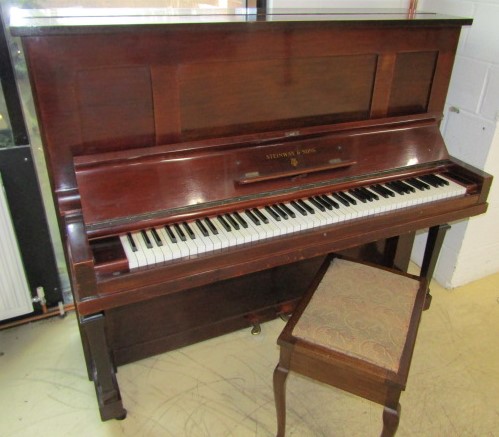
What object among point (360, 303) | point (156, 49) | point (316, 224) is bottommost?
point (360, 303)

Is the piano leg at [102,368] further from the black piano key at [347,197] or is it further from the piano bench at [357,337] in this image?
the black piano key at [347,197]

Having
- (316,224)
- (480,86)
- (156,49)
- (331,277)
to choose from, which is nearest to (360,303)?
(331,277)

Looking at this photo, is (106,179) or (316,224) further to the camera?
(316,224)

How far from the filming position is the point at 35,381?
1.65m

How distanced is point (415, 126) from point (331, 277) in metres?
0.67

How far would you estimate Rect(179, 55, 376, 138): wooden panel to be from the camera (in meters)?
1.38

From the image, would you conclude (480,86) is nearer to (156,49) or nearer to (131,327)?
(156,49)

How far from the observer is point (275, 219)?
1375 millimetres

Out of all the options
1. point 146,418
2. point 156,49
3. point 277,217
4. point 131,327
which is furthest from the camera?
point 131,327

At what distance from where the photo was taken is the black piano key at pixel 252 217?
1354 millimetres

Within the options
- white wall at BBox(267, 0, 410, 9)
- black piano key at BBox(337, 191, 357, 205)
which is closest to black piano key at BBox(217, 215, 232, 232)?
black piano key at BBox(337, 191, 357, 205)

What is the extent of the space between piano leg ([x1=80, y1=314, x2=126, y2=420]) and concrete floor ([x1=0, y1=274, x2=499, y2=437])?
0.06m

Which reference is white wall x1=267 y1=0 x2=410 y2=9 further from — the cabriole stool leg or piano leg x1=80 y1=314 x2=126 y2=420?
the cabriole stool leg

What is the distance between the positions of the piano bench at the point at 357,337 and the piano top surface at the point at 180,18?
0.81 m
